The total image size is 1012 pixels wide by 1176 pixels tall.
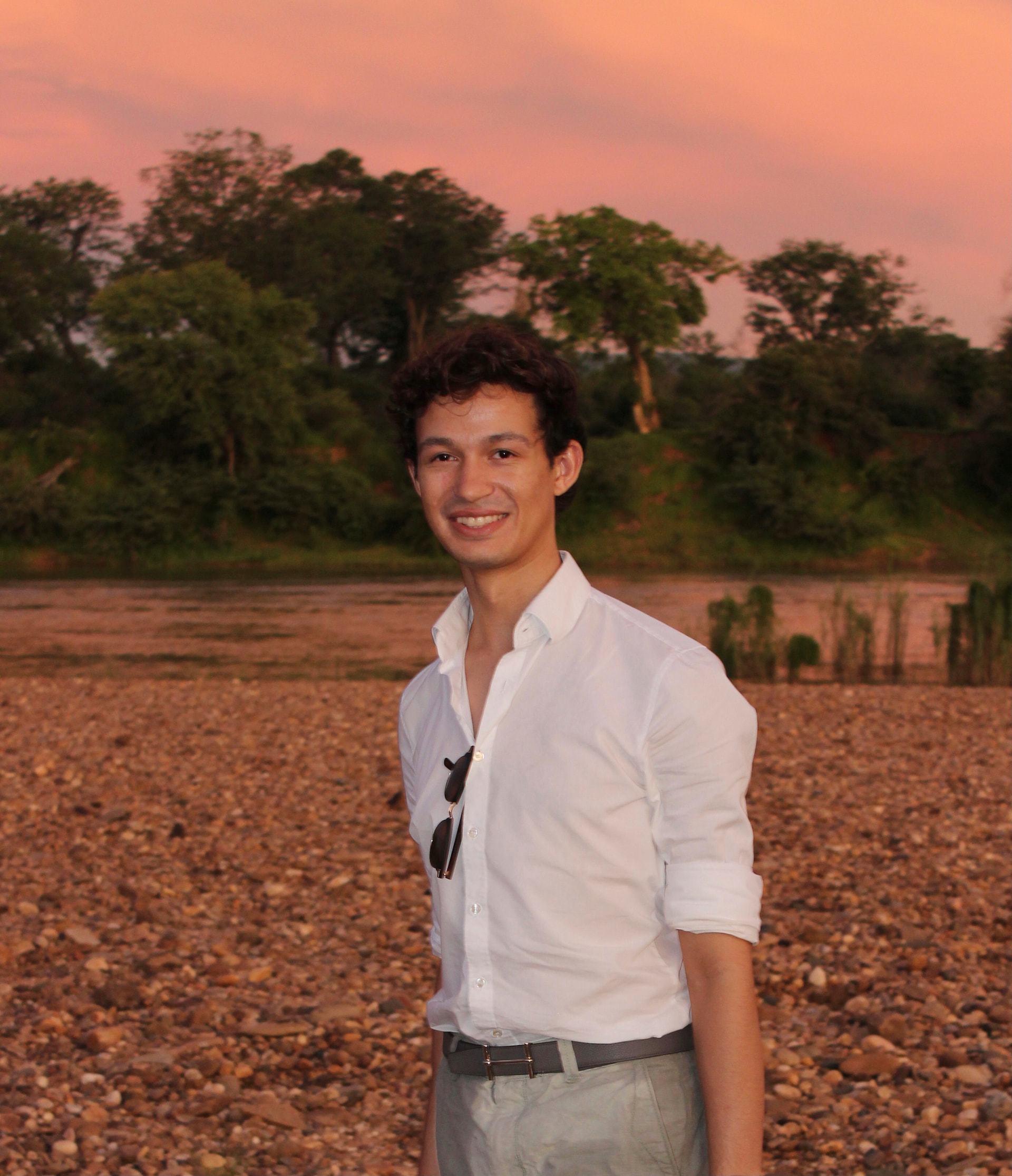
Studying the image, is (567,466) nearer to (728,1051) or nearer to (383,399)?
(728,1051)

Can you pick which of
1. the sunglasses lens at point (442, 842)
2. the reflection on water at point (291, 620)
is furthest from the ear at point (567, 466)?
the reflection on water at point (291, 620)

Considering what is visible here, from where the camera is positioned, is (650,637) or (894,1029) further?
(894,1029)

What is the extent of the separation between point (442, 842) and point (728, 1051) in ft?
1.46

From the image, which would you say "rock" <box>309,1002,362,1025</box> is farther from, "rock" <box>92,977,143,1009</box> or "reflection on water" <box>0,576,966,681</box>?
"reflection on water" <box>0,576,966,681</box>

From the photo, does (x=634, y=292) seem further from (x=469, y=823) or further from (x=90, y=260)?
(x=469, y=823)

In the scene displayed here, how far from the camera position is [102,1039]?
444 centimetres

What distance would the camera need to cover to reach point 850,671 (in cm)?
1458

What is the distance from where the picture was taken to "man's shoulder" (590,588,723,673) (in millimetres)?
1541

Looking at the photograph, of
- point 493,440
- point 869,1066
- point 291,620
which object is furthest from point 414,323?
point 493,440

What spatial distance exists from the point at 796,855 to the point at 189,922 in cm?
328

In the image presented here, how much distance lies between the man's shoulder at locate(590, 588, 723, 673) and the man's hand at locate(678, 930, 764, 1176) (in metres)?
0.34

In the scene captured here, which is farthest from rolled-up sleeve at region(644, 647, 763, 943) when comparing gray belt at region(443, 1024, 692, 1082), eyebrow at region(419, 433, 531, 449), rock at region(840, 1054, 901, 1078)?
rock at region(840, 1054, 901, 1078)

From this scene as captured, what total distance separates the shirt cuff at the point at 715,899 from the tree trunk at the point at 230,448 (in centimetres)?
4305

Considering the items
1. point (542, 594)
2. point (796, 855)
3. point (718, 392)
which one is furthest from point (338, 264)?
point (542, 594)
